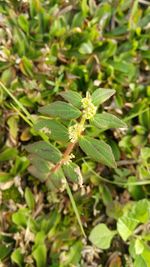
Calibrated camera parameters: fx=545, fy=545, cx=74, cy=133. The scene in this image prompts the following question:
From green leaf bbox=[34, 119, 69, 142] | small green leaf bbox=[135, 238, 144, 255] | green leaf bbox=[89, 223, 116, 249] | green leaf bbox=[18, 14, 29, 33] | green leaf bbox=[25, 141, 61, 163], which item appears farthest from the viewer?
green leaf bbox=[18, 14, 29, 33]

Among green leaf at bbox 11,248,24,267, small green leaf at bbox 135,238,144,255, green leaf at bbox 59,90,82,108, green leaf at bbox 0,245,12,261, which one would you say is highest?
green leaf at bbox 59,90,82,108

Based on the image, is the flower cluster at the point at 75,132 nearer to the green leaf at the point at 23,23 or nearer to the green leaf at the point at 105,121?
the green leaf at the point at 105,121

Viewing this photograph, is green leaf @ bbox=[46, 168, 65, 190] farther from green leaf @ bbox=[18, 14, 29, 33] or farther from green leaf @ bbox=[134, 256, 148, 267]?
green leaf @ bbox=[18, 14, 29, 33]

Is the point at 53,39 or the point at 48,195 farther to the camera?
the point at 53,39

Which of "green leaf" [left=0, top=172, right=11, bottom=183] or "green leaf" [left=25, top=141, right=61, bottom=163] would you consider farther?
"green leaf" [left=0, top=172, right=11, bottom=183]

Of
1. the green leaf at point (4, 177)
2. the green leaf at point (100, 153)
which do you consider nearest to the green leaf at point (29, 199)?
the green leaf at point (4, 177)

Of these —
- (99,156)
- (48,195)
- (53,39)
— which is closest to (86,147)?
(99,156)

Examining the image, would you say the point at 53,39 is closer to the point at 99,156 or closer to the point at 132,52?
the point at 132,52

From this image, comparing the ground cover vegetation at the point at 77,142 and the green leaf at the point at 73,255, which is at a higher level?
the ground cover vegetation at the point at 77,142

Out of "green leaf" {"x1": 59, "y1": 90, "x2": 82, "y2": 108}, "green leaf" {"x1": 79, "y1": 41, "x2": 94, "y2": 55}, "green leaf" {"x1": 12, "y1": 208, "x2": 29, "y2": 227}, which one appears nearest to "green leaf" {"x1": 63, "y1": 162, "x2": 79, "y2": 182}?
"green leaf" {"x1": 59, "y1": 90, "x2": 82, "y2": 108}
